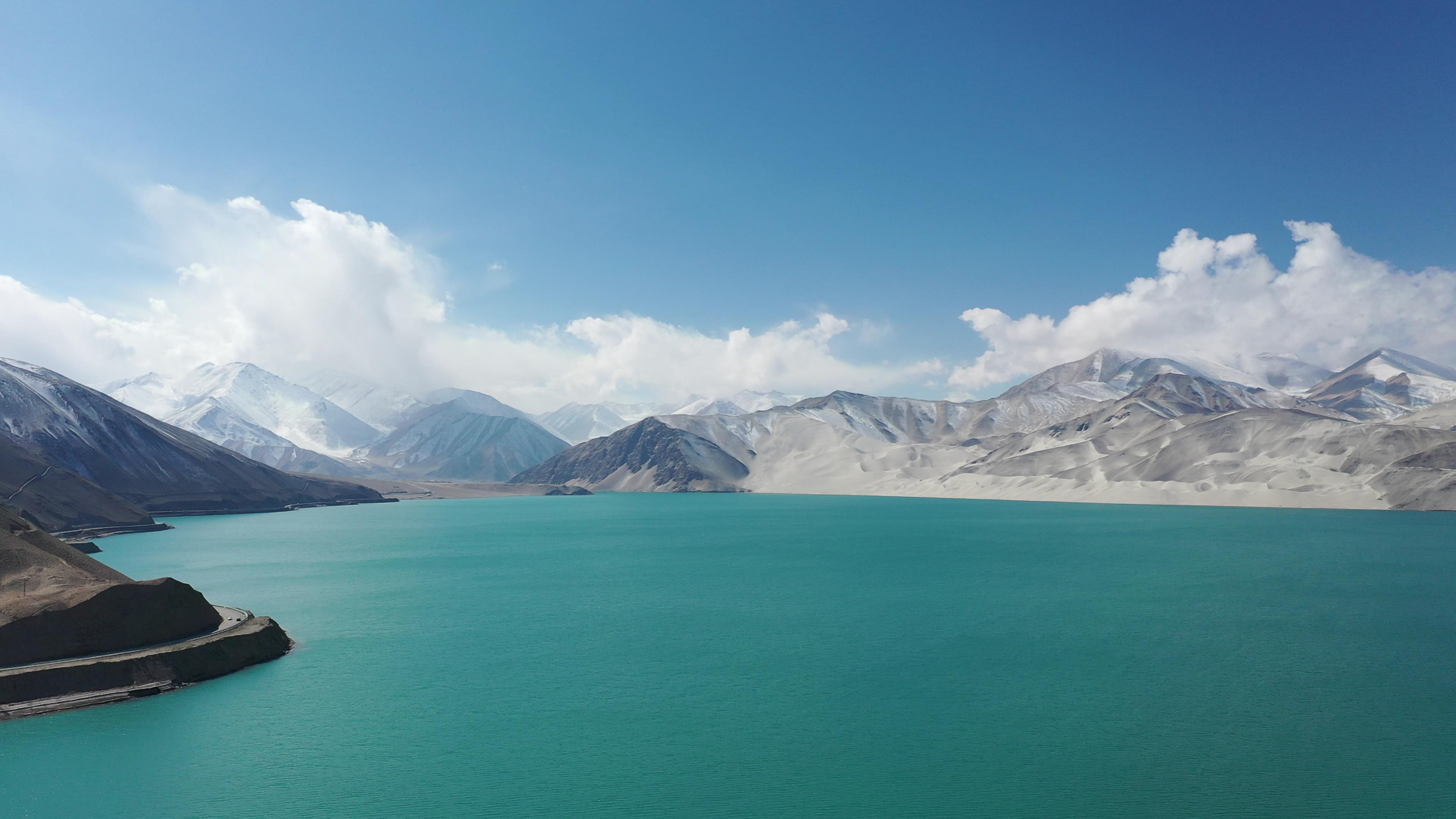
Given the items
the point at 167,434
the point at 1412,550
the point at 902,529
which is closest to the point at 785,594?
the point at 902,529

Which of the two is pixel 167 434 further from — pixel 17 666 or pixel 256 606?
pixel 17 666

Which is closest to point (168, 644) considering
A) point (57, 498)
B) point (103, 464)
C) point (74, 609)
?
point (74, 609)

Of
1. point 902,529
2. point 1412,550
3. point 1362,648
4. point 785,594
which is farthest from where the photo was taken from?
point 902,529

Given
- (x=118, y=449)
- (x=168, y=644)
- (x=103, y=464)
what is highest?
(x=118, y=449)

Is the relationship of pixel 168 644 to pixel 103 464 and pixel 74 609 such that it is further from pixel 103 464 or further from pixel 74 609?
pixel 103 464

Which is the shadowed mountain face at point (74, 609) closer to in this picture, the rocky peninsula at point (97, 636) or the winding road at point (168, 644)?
the rocky peninsula at point (97, 636)

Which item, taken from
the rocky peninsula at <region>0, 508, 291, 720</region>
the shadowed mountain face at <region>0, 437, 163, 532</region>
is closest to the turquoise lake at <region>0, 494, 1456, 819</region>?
the rocky peninsula at <region>0, 508, 291, 720</region>

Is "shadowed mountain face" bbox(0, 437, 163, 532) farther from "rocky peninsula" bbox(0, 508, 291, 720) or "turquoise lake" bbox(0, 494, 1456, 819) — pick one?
"rocky peninsula" bbox(0, 508, 291, 720)
